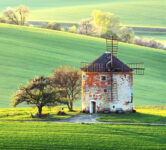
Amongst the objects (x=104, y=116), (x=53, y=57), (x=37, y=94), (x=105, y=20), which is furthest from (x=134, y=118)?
(x=105, y=20)

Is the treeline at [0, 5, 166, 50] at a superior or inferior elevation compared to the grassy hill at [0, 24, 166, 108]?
superior

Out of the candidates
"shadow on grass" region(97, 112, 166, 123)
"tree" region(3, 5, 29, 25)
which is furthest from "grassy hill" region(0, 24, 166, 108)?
"tree" region(3, 5, 29, 25)

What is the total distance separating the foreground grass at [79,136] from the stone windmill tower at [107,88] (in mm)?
9284

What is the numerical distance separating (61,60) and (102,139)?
57.0 meters

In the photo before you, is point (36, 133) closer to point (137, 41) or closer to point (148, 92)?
point (148, 92)

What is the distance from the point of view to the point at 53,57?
339 feet

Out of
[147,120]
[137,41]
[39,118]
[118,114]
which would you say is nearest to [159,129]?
[147,120]

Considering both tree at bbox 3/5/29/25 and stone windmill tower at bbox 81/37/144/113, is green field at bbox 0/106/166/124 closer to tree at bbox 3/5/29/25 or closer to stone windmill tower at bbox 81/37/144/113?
stone windmill tower at bbox 81/37/144/113

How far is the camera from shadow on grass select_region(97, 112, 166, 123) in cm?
5678

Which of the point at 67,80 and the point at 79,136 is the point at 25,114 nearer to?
the point at 67,80

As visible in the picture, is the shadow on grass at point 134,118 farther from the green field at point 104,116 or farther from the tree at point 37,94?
the tree at point 37,94

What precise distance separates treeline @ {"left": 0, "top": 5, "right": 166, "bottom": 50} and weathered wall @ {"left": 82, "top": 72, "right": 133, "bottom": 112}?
73.7 m

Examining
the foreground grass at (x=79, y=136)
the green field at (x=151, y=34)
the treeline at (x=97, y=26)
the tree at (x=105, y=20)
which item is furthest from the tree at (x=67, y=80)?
the green field at (x=151, y=34)

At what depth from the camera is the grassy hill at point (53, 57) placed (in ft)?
275
